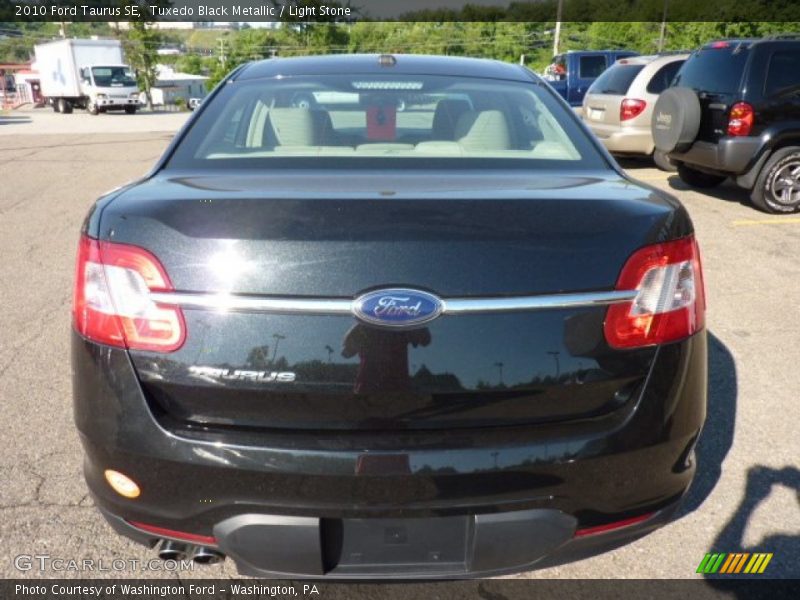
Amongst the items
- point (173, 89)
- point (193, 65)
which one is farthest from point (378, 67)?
point (193, 65)

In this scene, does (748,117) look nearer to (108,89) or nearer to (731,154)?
(731,154)

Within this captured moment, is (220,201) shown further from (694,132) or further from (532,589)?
(694,132)

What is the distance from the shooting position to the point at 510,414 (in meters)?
1.62

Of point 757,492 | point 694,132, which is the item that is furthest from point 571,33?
point 757,492

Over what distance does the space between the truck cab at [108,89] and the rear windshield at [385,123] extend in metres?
33.0

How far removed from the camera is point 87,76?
108 ft

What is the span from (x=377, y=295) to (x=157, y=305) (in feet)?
1.77

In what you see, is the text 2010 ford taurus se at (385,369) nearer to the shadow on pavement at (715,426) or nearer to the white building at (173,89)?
the shadow on pavement at (715,426)

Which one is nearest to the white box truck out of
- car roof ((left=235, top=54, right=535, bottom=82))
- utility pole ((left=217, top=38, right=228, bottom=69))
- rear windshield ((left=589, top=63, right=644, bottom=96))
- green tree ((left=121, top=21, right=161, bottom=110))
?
green tree ((left=121, top=21, right=161, bottom=110))

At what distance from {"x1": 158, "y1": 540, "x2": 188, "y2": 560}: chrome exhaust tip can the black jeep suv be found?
7301 mm

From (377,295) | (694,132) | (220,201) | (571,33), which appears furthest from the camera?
(571,33)

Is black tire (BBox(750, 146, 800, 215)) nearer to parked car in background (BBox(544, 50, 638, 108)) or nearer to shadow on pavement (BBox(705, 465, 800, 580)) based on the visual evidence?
shadow on pavement (BBox(705, 465, 800, 580))

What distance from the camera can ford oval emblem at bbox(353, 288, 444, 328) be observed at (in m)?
1.52

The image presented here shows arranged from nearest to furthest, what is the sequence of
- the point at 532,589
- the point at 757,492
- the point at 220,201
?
the point at 220,201 < the point at 532,589 < the point at 757,492
